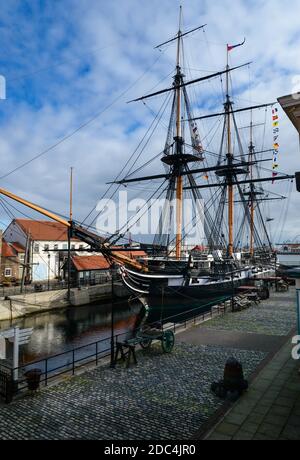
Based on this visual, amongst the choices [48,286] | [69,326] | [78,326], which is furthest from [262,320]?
[48,286]

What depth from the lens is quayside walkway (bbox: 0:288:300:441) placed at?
7.65 meters

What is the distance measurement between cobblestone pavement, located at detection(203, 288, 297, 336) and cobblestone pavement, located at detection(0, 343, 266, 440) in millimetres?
5329

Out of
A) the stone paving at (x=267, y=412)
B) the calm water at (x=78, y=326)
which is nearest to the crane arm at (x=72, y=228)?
the calm water at (x=78, y=326)

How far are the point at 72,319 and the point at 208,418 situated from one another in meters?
26.5

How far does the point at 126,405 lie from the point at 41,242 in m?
47.5

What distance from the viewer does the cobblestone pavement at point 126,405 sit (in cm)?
768

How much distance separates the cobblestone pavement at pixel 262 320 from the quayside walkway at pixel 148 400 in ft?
8.59

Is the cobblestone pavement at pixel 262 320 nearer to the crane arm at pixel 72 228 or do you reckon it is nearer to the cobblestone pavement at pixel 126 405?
the cobblestone pavement at pixel 126 405

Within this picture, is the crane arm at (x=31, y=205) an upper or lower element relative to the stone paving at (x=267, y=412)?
upper

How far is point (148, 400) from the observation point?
9.35 m

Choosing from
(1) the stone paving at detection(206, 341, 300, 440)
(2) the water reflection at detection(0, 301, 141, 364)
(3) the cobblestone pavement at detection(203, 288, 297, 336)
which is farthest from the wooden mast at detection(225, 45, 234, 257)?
(1) the stone paving at detection(206, 341, 300, 440)

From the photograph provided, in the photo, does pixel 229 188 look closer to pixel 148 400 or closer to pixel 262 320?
pixel 262 320

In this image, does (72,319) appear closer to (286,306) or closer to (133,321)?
(133,321)

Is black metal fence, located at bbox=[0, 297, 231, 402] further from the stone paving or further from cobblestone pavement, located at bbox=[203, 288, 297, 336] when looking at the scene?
the stone paving
